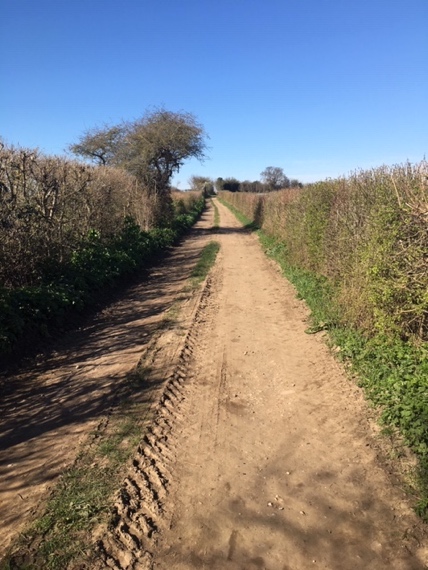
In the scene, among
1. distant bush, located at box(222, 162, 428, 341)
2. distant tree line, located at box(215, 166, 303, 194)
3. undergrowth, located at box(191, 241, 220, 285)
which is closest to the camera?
distant bush, located at box(222, 162, 428, 341)

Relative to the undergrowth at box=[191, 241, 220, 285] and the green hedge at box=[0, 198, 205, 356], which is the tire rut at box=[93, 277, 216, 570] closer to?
the green hedge at box=[0, 198, 205, 356]

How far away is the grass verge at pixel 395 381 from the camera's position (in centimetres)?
370

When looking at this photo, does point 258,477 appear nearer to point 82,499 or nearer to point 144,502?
point 144,502

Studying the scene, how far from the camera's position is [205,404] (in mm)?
5004

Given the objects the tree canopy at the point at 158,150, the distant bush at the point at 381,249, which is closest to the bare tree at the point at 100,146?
the tree canopy at the point at 158,150

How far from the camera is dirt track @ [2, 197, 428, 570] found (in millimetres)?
2935

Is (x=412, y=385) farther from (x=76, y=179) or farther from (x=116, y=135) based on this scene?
(x=116, y=135)

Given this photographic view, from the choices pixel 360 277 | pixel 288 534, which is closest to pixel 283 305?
pixel 360 277

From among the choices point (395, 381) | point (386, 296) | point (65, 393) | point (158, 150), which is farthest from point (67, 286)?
point (158, 150)

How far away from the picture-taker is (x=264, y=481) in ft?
12.0

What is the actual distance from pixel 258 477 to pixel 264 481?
0.07m

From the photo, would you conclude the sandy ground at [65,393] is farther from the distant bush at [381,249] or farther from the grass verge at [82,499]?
the distant bush at [381,249]

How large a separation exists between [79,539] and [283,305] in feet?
23.2

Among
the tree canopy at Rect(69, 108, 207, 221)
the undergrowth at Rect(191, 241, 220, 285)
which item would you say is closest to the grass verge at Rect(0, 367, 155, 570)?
the undergrowth at Rect(191, 241, 220, 285)
